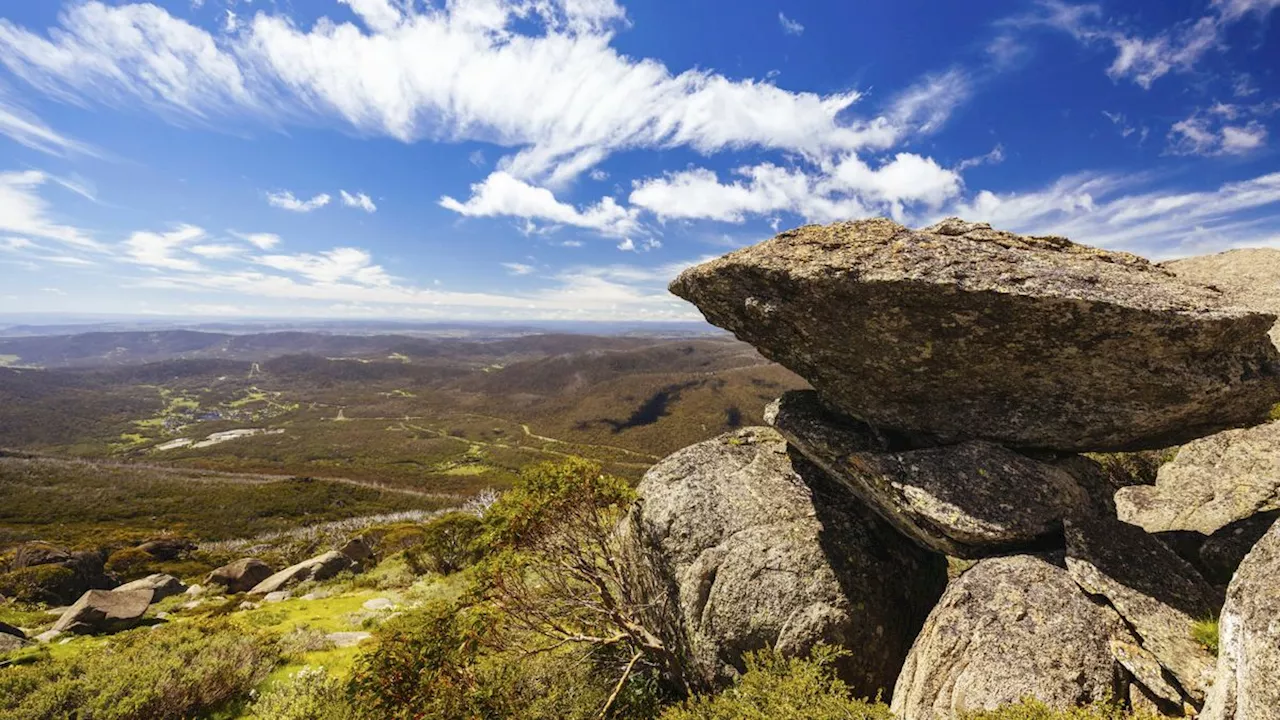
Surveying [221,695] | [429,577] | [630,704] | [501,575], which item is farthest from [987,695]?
[429,577]

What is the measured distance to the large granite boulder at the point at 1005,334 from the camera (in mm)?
10797

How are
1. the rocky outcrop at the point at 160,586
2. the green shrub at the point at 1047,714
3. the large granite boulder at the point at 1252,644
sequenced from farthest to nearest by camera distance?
the rocky outcrop at the point at 160,586 < the green shrub at the point at 1047,714 < the large granite boulder at the point at 1252,644

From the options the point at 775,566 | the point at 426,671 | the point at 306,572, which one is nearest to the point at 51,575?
the point at 306,572

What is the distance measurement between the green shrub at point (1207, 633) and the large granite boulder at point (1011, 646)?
1.05 meters

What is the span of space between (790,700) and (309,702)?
13.4m

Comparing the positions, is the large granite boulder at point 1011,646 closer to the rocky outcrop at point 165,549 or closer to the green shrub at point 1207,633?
the green shrub at point 1207,633

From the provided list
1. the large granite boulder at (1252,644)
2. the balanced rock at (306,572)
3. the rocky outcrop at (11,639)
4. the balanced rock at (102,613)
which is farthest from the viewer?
the balanced rock at (306,572)

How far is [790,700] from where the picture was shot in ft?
32.8

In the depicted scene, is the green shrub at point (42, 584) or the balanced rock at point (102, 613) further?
the green shrub at point (42, 584)

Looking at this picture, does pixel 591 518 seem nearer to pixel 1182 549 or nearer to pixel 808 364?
pixel 808 364

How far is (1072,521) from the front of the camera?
11578 mm

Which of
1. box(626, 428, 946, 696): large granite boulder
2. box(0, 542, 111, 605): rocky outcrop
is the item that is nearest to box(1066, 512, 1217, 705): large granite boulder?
box(626, 428, 946, 696): large granite boulder

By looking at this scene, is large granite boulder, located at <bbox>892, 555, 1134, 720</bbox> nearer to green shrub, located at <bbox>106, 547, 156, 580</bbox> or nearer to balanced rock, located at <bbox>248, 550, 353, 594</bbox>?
balanced rock, located at <bbox>248, 550, 353, 594</bbox>

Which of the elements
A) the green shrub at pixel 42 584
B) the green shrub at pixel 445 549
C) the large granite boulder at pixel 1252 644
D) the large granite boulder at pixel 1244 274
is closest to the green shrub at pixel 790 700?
the large granite boulder at pixel 1252 644
